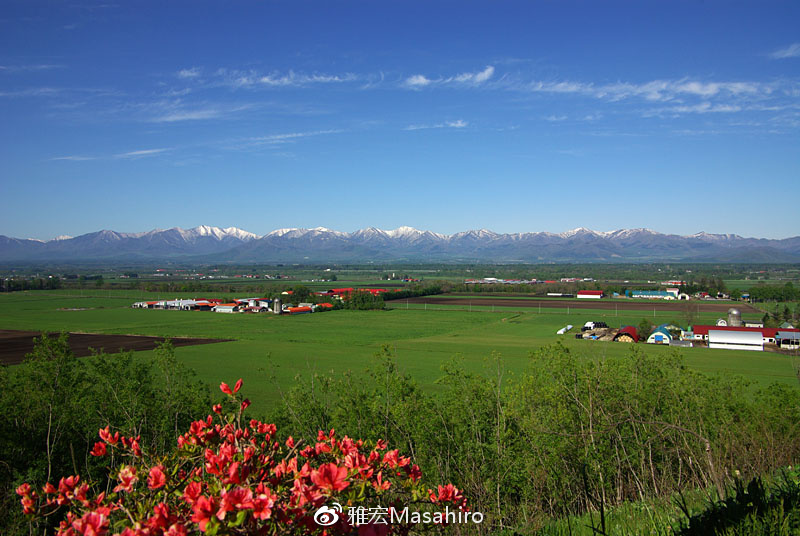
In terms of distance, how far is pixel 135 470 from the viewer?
3189 millimetres

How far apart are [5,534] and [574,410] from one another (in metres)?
11.0

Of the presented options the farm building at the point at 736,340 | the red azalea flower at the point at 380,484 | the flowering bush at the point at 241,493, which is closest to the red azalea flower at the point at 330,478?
the flowering bush at the point at 241,493

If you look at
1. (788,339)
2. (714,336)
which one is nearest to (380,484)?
(714,336)

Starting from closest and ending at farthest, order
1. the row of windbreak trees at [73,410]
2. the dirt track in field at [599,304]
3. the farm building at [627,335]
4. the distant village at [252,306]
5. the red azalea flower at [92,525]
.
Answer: the red azalea flower at [92,525], the row of windbreak trees at [73,410], the farm building at [627,335], the dirt track in field at [599,304], the distant village at [252,306]

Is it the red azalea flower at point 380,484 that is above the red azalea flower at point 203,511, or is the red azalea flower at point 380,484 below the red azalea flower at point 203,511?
below

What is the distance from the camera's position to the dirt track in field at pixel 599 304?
262ft

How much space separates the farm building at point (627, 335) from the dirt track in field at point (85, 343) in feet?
130

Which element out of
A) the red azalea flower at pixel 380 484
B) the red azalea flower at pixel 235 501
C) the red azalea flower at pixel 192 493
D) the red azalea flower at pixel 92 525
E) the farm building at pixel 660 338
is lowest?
the farm building at pixel 660 338

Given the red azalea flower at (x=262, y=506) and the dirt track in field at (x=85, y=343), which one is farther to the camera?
the dirt track in field at (x=85, y=343)

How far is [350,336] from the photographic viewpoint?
56156mm

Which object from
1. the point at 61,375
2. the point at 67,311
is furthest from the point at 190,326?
the point at 61,375

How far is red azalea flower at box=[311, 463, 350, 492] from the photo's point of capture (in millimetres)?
2504

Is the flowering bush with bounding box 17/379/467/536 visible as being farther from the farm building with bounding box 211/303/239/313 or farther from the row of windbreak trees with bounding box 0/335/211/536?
the farm building with bounding box 211/303/239/313

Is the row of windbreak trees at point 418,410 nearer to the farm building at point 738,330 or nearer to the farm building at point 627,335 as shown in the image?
the farm building at point 627,335
